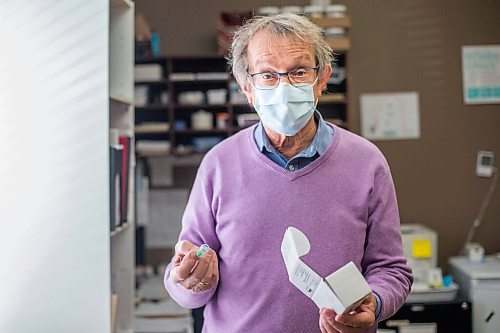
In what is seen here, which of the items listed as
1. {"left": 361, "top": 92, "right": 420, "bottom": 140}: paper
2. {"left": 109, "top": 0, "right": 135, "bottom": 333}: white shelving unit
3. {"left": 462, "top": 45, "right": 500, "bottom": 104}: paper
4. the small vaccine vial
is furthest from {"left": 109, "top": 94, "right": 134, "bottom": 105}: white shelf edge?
{"left": 462, "top": 45, "right": 500, "bottom": 104}: paper

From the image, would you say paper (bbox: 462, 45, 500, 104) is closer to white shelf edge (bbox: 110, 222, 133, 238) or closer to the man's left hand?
white shelf edge (bbox: 110, 222, 133, 238)

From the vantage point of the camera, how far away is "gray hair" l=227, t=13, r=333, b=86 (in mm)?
1296

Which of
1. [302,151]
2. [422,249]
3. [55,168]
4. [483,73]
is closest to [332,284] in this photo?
[302,151]

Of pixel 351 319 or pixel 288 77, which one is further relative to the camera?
pixel 288 77

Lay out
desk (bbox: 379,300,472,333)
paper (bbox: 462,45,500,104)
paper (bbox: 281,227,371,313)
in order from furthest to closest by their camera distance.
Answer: paper (bbox: 462,45,500,104) → desk (bbox: 379,300,472,333) → paper (bbox: 281,227,371,313)

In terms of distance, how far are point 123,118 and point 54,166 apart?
543mm

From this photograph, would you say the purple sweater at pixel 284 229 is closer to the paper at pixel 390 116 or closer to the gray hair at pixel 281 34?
the gray hair at pixel 281 34

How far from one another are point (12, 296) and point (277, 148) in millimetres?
966

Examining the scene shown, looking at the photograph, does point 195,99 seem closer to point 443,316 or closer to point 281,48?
point 443,316

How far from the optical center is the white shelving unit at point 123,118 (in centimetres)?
222

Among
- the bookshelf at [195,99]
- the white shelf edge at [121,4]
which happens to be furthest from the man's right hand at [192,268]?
the bookshelf at [195,99]

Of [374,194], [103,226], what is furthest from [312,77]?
[103,226]

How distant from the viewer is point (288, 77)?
131cm

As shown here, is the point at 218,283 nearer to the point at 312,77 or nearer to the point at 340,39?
the point at 312,77
